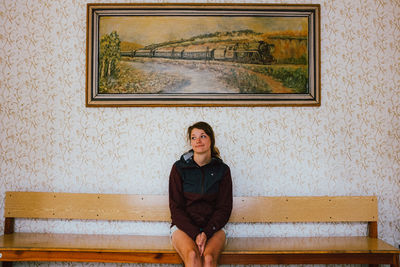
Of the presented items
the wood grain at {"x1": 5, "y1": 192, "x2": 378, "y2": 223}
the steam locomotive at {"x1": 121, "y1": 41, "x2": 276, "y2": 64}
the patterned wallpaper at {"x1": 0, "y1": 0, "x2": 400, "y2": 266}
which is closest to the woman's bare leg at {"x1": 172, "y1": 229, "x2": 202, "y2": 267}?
the wood grain at {"x1": 5, "y1": 192, "x2": 378, "y2": 223}

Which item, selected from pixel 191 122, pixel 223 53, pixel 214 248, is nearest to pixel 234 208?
pixel 214 248

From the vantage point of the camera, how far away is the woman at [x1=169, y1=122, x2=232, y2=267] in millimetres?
2348

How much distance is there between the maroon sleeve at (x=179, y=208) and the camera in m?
2.31

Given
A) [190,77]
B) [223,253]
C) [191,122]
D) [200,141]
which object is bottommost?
[223,253]

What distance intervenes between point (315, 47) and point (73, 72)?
6.87 ft

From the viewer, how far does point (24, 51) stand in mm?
2859

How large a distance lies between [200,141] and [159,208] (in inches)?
28.0

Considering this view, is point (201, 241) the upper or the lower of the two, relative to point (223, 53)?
lower

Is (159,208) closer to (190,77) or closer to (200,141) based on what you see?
(200,141)

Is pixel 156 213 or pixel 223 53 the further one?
pixel 223 53

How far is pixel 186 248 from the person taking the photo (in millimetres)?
2178

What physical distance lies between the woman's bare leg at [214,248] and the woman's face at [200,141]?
1.99 ft

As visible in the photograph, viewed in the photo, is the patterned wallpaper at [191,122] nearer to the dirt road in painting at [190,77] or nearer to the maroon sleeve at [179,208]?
the dirt road in painting at [190,77]

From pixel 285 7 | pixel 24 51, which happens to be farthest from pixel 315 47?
pixel 24 51
